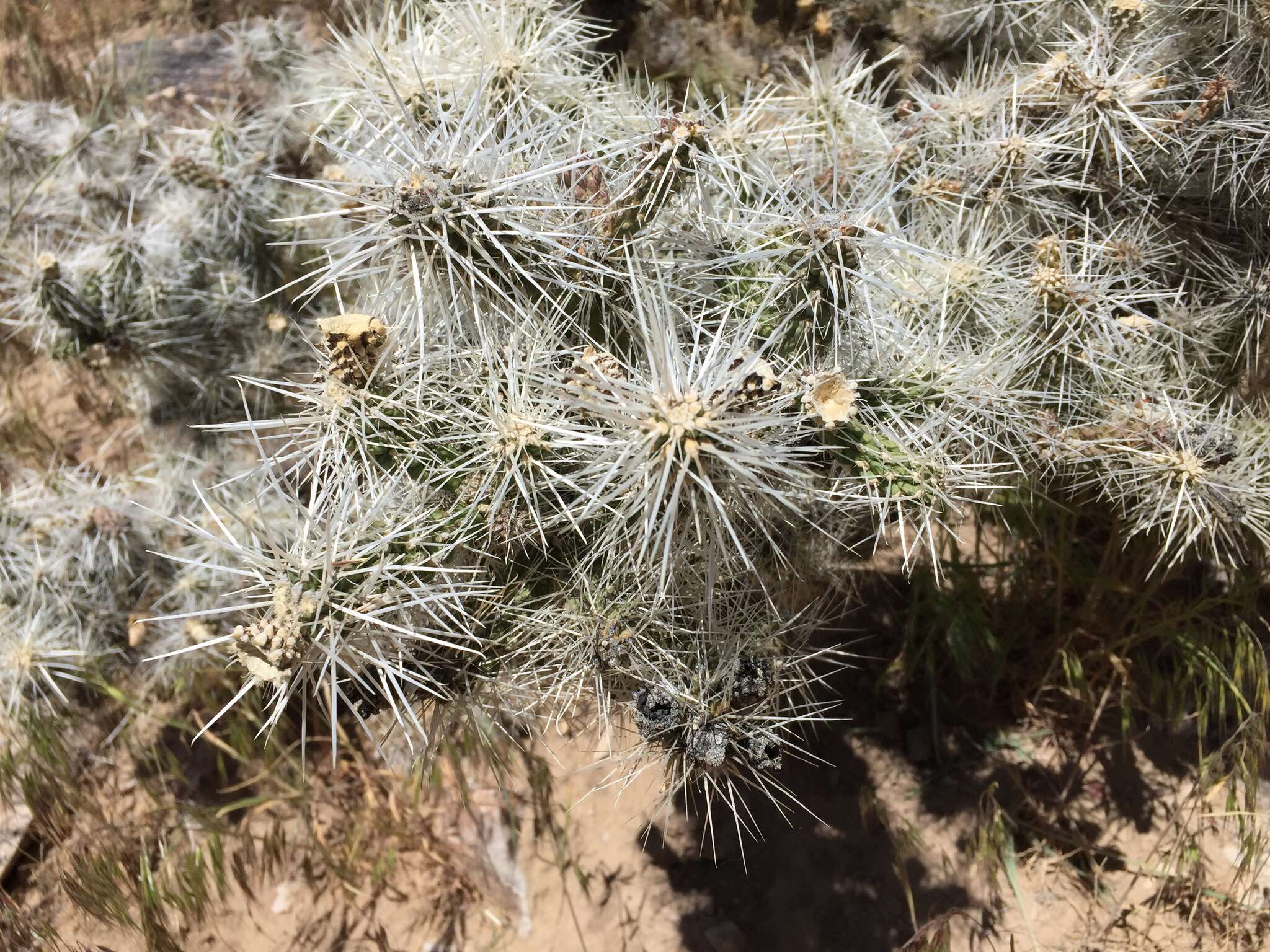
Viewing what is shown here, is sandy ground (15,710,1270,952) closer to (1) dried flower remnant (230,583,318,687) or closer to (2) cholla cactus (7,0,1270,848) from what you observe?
(2) cholla cactus (7,0,1270,848)

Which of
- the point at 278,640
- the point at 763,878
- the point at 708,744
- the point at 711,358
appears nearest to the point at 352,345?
the point at 278,640

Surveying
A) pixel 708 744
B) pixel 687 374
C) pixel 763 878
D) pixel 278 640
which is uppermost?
pixel 687 374

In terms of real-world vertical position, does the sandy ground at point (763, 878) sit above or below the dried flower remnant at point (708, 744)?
below

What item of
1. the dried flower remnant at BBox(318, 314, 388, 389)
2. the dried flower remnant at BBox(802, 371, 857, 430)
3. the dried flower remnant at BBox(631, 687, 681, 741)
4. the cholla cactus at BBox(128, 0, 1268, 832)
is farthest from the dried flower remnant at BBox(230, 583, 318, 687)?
the dried flower remnant at BBox(802, 371, 857, 430)

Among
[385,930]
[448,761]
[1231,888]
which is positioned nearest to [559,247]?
[448,761]

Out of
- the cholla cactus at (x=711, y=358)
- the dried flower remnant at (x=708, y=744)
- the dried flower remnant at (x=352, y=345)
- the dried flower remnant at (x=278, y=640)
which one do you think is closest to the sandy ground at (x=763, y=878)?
the cholla cactus at (x=711, y=358)

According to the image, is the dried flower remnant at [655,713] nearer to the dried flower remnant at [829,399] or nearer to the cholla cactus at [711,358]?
the cholla cactus at [711,358]

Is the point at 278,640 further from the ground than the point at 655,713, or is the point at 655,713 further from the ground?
the point at 278,640

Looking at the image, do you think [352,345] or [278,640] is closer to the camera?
[278,640]

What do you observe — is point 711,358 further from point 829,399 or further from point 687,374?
point 829,399

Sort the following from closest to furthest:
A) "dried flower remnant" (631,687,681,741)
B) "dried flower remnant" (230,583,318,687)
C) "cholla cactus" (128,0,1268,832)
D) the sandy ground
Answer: "dried flower remnant" (230,583,318,687) < "cholla cactus" (128,0,1268,832) < "dried flower remnant" (631,687,681,741) < the sandy ground

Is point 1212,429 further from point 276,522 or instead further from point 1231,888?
point 276,522

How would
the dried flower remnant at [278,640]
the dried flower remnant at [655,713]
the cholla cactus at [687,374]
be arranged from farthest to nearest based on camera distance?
the dried flower remnant at [655,713] → the cholla cactus at [687,374] → the dried flower remnant at [278,640]

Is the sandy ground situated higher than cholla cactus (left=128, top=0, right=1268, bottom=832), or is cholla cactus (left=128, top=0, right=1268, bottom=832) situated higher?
cholla cactus (left=128, top=0, right=1268, bottom=832)
